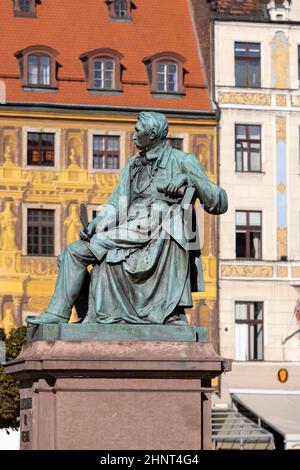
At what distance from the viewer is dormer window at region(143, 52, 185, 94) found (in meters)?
41.9

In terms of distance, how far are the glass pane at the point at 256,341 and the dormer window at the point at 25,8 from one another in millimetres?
10399

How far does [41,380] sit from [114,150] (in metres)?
28.1

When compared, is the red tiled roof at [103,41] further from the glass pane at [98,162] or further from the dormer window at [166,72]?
the glass pane at [98,162]

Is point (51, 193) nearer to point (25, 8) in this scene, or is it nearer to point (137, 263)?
point (25, 8)

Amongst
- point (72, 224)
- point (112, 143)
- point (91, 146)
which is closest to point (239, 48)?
point (112, 143)

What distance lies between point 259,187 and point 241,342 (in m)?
4.20

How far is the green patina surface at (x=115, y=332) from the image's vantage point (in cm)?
1294

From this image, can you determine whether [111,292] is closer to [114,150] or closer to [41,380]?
[41,380]

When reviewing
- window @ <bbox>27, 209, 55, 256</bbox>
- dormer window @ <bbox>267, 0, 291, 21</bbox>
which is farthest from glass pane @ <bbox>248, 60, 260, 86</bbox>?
window @ <bbox>27, 209, 55, 256</bbox>

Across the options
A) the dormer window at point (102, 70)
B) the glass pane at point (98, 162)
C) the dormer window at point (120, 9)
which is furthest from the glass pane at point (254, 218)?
the dormer window at point (120, 9)

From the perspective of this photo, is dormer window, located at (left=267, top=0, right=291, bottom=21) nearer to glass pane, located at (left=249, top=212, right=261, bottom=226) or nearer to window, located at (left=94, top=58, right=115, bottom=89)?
window, located at (left=94, top=58, right=115, bottom=89)

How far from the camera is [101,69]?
4153 cm

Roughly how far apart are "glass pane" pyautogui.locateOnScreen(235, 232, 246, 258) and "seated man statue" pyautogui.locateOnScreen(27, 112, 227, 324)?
27707 millimetres

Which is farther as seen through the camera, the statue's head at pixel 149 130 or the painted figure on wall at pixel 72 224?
the painted figure on wall at pixel 72 224
